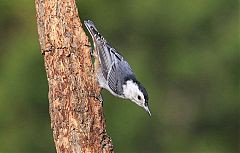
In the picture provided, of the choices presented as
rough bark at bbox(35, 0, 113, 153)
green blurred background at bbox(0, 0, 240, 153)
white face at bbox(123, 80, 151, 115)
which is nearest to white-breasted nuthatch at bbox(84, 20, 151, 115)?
white face at bbox(123, 80, 151, 115)

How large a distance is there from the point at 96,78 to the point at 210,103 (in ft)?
19.4

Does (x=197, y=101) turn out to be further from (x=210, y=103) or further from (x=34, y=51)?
(x=34, y=51)

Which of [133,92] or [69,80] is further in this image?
[133,92]

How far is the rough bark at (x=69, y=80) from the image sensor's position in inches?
216

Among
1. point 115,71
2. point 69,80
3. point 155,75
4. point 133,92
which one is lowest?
point 69,80

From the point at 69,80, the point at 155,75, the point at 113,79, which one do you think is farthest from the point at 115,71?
the point at 155,75

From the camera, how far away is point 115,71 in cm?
673

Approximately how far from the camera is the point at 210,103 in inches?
460

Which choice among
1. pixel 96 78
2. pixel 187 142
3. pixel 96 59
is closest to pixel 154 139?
pixel 187 142

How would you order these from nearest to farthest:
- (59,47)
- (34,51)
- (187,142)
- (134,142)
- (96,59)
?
1. (59,47)
2. (96,59)
3. (34,51)
4. (134,142)
5. (187,142)

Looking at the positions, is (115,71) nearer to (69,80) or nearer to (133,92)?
(133,92)

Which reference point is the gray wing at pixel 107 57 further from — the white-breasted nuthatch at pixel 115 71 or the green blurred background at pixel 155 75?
the green blurred background at pixel 155 75

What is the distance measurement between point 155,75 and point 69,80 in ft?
19.1

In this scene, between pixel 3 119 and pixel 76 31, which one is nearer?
pixel 76 31
